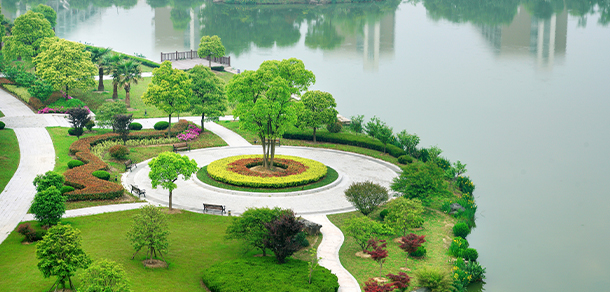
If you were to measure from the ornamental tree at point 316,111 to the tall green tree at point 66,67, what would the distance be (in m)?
27.0

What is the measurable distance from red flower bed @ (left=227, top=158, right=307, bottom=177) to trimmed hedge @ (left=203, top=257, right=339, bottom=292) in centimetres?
1389

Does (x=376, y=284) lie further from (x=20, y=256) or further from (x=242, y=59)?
(x=242, y=59)

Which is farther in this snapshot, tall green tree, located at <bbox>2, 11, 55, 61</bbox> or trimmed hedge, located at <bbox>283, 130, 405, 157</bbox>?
tall green tree, located at <bbox>2, 11, 55, 61</bbox>

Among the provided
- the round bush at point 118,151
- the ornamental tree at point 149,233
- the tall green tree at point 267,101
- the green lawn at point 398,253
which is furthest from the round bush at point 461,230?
the round bush at point 118,151

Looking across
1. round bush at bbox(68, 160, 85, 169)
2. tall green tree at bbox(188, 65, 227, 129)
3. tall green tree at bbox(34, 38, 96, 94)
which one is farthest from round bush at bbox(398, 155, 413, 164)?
tall green tree at bbox(34, 38, 96, 94)

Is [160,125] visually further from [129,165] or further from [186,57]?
[186,57]

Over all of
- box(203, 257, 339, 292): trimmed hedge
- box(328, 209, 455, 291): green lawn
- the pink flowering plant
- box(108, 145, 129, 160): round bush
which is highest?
the pink flowering plant

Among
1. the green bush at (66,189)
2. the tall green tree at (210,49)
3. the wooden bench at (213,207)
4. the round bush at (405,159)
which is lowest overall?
the wooden bench at (213,207)

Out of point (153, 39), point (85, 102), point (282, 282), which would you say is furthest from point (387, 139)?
point (153, 39)

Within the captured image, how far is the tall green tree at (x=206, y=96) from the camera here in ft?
177

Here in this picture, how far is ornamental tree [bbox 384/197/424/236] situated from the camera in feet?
115

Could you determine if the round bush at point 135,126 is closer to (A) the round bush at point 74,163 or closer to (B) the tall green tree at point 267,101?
(A) the round bush at point 74,163

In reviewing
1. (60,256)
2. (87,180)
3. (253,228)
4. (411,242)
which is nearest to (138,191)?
(87,180)

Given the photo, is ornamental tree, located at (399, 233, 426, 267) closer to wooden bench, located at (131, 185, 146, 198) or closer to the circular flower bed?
the circular flower bed
